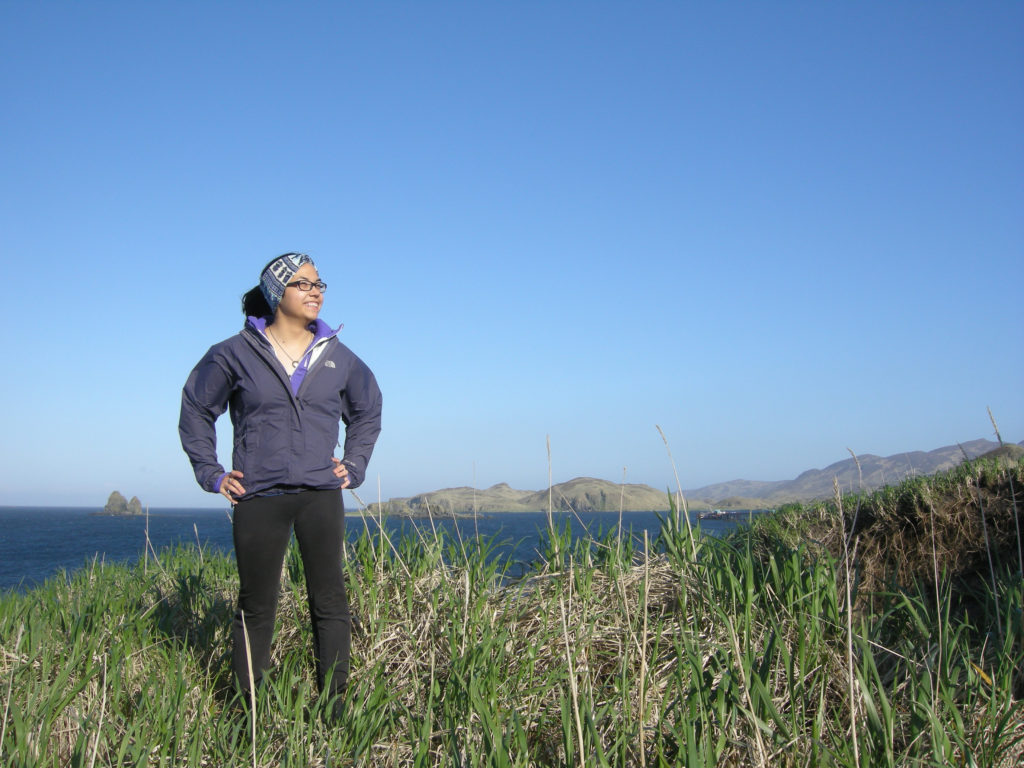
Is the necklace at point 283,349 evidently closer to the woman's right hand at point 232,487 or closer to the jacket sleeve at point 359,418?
the jacket sleeve at point 359,418

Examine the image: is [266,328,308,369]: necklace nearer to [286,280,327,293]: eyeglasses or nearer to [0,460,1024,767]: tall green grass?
[286,280,327,293]: eyeglasses

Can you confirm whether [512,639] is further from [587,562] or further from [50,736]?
[50,736]

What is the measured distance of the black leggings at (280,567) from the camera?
3.13m

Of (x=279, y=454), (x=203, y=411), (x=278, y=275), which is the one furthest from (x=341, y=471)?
(x=278, y=275)

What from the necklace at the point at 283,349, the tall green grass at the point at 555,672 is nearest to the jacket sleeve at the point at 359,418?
the necklace at the point at 283,349

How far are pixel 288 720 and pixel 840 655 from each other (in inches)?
86.9

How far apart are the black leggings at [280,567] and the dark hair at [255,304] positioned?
95 centimetres

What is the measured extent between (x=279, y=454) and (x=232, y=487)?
0.23 m

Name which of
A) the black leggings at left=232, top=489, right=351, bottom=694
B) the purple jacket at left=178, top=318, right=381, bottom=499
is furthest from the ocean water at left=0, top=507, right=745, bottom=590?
the purple jacket at left=178, top=318, right=381, bottom=499

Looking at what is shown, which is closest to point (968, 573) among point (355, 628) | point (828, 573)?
point (828, 573)

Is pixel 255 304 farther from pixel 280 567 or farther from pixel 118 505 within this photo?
pixel 118 505

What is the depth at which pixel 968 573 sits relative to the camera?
Answer: 4461 millimetres

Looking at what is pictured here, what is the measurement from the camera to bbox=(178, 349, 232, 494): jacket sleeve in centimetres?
322

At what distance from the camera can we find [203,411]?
3.26m
